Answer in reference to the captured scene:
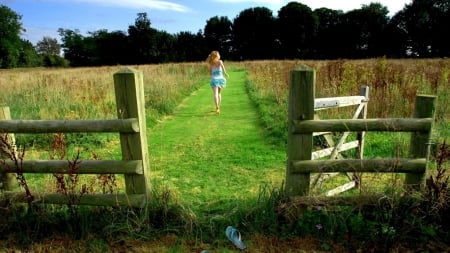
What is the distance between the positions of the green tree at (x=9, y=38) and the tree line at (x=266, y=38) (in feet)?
0.62

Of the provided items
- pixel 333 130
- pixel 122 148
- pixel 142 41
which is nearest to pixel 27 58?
pixel 142 41

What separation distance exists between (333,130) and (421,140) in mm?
936

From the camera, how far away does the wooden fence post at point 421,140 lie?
3340mm

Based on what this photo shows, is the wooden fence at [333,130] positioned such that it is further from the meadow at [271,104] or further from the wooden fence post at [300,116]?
the meadow at [271,104]

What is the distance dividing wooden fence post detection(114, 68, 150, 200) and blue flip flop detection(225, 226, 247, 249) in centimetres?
94

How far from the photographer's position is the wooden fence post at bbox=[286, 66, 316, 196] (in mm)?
3262

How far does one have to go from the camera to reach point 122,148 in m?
3.41

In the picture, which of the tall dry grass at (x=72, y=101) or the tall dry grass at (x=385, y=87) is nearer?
the tall dry grass at (x=385, y=87)

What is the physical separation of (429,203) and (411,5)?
198ft

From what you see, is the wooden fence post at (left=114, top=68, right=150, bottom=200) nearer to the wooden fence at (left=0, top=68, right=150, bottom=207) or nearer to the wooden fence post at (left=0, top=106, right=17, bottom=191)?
the wooden fence at (left=0, top=68, right=150, bottom=207)

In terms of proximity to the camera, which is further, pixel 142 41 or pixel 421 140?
pixel 142 41

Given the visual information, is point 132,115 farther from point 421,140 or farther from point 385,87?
point 385,87

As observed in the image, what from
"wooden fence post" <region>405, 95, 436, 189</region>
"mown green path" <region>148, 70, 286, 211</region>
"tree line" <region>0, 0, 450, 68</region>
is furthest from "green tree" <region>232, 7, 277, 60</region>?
"wooden fence post" <region>405, 95, 436, 189</region>

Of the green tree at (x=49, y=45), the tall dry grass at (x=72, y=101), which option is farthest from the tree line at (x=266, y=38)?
the tall dry grass at (x=72, y=101)
